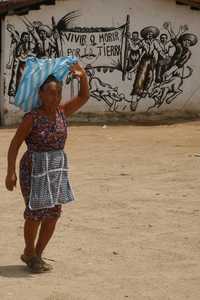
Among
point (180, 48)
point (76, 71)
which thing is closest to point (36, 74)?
point (76, 71)

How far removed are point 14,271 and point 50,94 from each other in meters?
1.36

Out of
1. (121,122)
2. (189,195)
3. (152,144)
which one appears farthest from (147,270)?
(121,122)

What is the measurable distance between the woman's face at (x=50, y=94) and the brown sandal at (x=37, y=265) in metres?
1.15

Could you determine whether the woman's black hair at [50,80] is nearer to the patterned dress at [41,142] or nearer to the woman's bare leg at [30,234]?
the patterned dress at [41,142]

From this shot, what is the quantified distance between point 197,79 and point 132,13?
7.25 feet

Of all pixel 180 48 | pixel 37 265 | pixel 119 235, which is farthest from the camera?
pixel 180 48

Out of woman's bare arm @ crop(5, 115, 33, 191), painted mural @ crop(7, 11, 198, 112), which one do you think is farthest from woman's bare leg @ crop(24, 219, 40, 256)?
painted mural @ crop(7, 11, 198, 112)

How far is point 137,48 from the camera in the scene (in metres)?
17.6

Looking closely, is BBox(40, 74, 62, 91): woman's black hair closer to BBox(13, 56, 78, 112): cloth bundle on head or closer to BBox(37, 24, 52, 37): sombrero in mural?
BBox(13, 56, 78, 112): cloth bundle on head

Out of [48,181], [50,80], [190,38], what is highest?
[50,80]

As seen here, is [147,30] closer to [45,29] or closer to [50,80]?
[45,29]

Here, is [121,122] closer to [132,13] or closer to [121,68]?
[121,68]

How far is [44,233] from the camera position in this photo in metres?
5.80

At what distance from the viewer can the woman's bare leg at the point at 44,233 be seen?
5.76 metres
